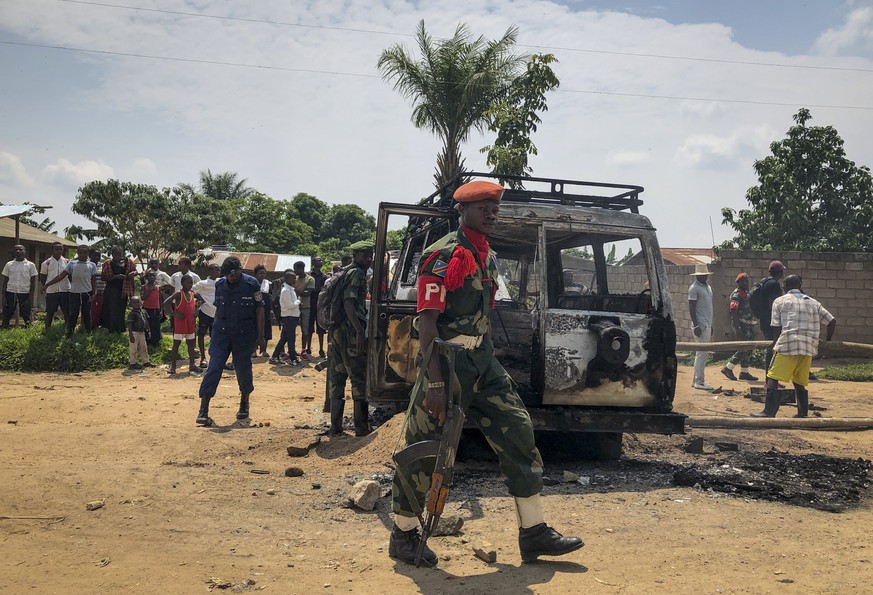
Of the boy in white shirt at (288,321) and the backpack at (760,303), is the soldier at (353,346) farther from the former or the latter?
the backpack at (760,303)

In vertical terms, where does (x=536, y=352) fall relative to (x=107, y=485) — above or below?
above

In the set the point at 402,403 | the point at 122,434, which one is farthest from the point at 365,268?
the point at 122,434

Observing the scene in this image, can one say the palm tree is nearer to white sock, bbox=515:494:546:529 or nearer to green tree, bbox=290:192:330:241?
white sock, bbox=515:494:546:529

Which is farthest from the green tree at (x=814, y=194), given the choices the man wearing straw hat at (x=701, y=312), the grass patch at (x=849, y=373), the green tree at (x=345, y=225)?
the green tree at (x=345, y=225)

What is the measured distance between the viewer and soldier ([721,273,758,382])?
11.8 metres

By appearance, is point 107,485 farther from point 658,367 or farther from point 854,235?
point 854,235

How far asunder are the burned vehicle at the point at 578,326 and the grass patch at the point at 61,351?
281 inches

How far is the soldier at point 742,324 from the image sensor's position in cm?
1179

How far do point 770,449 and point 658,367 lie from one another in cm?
198

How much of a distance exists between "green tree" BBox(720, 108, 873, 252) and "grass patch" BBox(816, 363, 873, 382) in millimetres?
8110

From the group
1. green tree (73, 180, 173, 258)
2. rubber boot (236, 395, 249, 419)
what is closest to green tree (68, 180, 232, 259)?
green tree (73, 180, 173, 258)

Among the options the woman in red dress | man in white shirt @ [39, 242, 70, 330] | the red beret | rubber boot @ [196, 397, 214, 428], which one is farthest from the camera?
man in white shirt @ [39, 242, 70, 330]

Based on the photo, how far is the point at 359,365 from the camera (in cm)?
689

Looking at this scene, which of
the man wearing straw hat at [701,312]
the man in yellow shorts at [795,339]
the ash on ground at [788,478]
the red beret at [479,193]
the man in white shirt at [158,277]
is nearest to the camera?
the red beret at [479,193]
